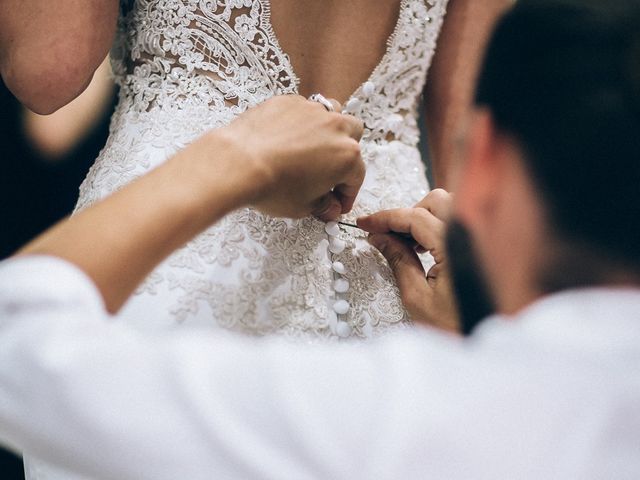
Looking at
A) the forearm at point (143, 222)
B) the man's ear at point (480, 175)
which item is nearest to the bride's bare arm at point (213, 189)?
the forearm at point (143, 222)

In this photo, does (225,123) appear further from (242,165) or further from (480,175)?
(480,175)

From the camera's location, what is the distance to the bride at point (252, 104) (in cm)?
80

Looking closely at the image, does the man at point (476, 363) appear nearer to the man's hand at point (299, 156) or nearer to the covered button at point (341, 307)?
the man's hand at point (299, 156)

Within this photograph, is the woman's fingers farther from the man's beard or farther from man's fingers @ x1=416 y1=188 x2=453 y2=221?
the man's beard

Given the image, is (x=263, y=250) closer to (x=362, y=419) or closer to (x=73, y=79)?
(x=73, y=79)

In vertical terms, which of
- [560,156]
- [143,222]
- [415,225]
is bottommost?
[415,225]

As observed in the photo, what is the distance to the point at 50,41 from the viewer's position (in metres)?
0.86

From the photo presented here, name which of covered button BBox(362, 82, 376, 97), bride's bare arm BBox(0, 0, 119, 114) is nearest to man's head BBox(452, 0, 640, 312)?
covered button BBox(362, 82, 376, 97)

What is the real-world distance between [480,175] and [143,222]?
0.79ft

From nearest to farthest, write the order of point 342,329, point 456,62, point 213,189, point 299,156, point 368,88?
point 213,189
point 299,156
point 342,329
point 368,88
point 456,62

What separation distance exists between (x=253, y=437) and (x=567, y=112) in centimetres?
28

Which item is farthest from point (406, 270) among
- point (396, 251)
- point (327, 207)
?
point (327, 207)

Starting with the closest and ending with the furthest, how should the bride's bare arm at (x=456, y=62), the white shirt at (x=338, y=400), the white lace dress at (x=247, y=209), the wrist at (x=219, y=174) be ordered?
the white shirt at (x=338, y=400), the wrist at (x=219, y=174), the white lace dress at (x=247, y=209), the bride's bare arm at (x=456, y=62)

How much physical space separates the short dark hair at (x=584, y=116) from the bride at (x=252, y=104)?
0.42 meters
